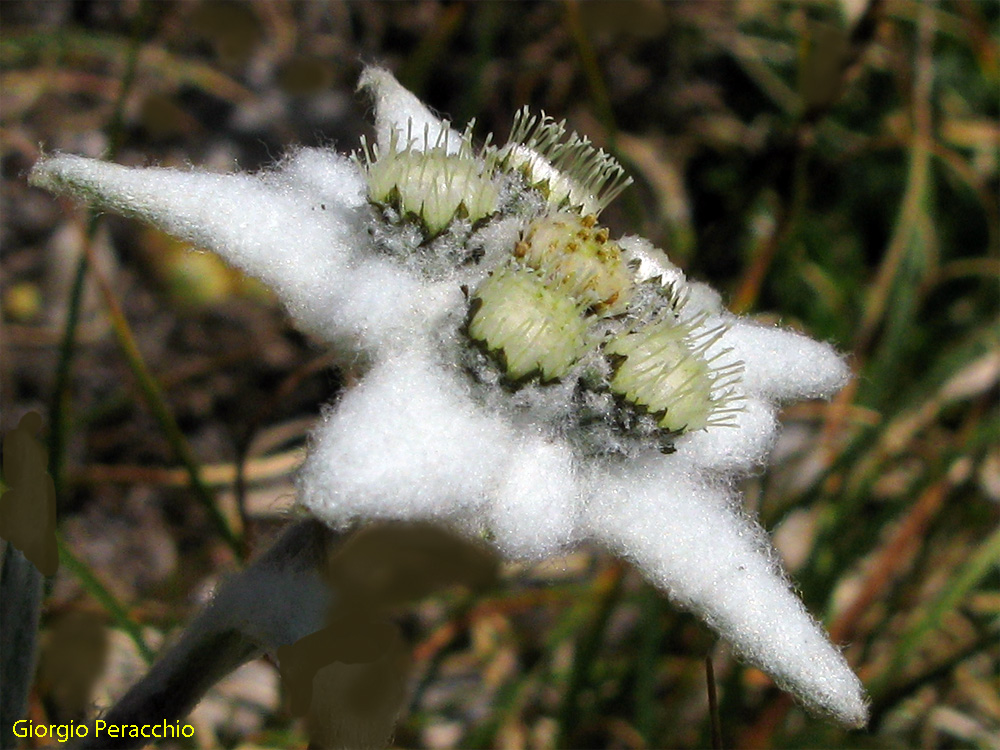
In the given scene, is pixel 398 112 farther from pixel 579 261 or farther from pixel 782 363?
pixel 782 363

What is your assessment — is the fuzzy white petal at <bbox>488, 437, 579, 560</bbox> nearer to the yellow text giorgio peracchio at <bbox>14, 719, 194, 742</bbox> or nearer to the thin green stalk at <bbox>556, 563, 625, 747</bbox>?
the yellow text giorgio peracchio at <bbox>14, 719, 194, 742</bbox>

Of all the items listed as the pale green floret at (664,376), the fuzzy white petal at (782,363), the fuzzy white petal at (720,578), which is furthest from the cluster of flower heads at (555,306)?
the fuzzy white petal at (782,363)

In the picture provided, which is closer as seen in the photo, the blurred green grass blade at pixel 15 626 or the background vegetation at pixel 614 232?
the blurred green grass blade at pixel 15 626

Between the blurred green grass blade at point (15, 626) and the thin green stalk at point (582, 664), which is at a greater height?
the blurred green grass blade at point (15, 626)

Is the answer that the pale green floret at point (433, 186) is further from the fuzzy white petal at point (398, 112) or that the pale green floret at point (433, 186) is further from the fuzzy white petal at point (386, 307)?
the fuzzy white petal at point (398, 112)

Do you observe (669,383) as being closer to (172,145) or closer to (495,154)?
(495,154)
